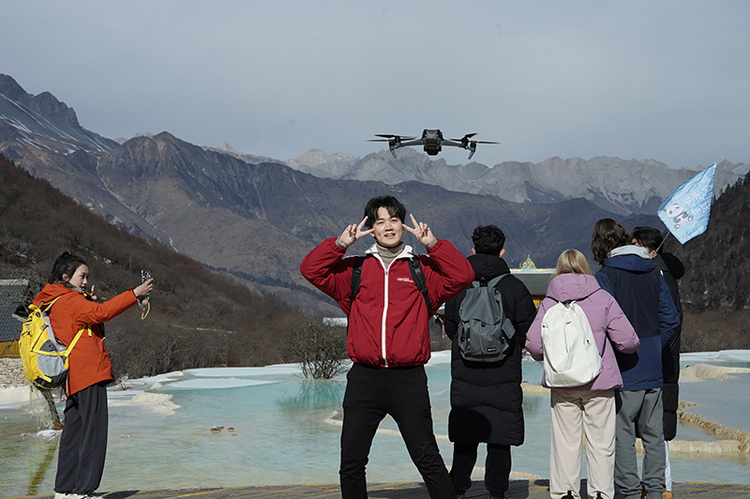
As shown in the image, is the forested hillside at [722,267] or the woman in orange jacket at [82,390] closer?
the woman in orange jacket at [82,390]

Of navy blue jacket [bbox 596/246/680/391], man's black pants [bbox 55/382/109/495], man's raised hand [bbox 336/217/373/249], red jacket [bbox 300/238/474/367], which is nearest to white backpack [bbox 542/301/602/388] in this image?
navy blue jacket [bbox 596/246/680/391]

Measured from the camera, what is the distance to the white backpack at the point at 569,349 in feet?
14.2

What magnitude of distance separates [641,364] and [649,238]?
1002mm

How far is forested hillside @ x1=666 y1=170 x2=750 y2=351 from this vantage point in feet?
255

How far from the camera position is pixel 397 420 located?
3.85m

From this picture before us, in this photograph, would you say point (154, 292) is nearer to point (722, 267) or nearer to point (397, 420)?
point (722, 267)

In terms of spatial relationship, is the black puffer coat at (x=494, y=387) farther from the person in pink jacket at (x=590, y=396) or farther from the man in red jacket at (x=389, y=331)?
the man in red jacket at (x=389, y=331)

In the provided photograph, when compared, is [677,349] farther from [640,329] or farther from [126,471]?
[126,471]

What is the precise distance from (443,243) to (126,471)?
28.4ft

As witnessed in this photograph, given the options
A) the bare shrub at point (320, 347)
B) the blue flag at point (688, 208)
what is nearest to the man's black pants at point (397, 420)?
the blue flag at point (688, 208)

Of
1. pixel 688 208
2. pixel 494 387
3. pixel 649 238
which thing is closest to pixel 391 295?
pixel 494 387

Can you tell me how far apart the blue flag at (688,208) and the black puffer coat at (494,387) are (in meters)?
2.37

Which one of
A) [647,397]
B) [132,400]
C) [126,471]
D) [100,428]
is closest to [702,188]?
[647,397]

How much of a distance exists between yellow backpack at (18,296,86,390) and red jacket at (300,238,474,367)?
2131mm
